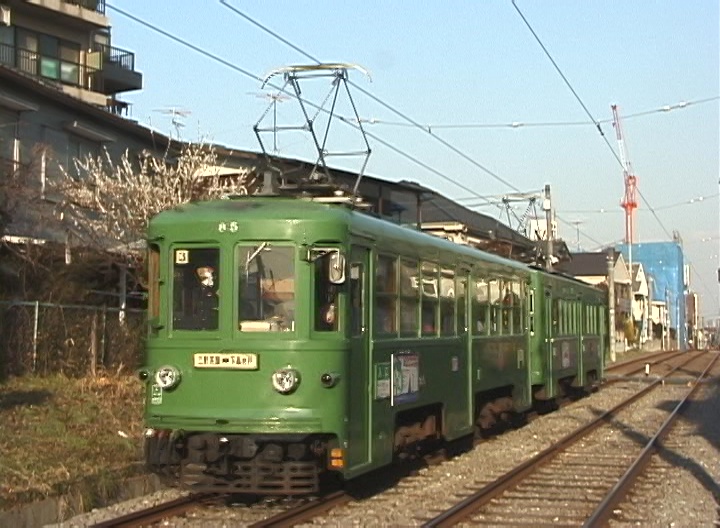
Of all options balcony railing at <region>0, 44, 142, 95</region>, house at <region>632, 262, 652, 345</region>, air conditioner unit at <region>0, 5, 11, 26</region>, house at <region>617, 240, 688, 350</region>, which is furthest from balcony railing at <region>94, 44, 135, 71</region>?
house at <region>617, 240, 688, 350</region>

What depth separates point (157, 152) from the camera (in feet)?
87.0

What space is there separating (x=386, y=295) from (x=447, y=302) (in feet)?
7.22

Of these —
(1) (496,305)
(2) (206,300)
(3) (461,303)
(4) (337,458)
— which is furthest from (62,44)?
(4) (337,458)

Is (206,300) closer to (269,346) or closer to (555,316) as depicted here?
(269,346)

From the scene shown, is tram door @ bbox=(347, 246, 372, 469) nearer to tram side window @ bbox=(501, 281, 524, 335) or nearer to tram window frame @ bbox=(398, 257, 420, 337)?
tram window frame @ bbox=(398, 257, 420, 337)

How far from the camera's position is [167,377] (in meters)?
9.82

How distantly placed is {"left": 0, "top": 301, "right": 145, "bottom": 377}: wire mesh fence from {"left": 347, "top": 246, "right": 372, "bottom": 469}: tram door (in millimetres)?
6611

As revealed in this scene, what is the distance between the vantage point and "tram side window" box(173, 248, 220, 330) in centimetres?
984

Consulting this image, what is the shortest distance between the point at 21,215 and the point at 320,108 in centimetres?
648

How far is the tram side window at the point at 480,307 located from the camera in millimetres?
14227

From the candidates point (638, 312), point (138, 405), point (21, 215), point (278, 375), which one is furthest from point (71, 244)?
point (638, 312)

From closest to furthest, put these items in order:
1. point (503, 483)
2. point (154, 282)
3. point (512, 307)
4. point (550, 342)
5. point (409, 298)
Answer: point (154, 282) < point (503, 483) < point (409, 298) < point (512, 307) < point (550, 342)

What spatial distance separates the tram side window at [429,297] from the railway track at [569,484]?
1.75 m

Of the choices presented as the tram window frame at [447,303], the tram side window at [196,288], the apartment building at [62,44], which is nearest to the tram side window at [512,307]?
the tram window frame at [447,303]
